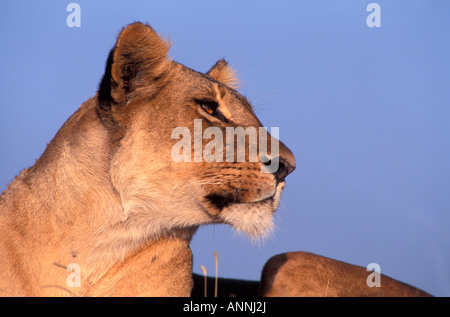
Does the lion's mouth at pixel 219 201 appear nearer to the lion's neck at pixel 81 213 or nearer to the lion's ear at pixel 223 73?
the lion's neck at pixel 81 213

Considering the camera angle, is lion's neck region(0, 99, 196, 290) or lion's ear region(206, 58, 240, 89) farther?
lion's ear region(206, 58, 240, 89)

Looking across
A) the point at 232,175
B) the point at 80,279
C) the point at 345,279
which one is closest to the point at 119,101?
the point at 232,175

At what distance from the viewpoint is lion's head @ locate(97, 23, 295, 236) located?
14.0ft

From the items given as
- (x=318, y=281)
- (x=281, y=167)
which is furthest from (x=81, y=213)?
(x=318, y=281)

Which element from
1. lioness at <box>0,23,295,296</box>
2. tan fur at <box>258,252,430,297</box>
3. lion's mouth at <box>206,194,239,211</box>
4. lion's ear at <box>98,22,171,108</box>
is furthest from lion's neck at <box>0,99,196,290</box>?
tan fur at <box>258,252,430,297</box>

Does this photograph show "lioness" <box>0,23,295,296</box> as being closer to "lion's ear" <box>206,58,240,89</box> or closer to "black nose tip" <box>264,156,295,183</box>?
"black nose tip" <box>264,156,295,183</box>

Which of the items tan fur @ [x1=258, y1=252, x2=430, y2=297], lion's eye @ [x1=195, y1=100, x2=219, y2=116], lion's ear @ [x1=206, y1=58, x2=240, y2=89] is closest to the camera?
tan fur @ [x1=258, y1=252, x2=430, y2=297]

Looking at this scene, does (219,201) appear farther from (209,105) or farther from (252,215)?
(209,105)

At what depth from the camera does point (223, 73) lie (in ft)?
19.8

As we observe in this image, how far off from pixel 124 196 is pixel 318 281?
56.4 inches

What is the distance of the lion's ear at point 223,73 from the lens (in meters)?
6.03

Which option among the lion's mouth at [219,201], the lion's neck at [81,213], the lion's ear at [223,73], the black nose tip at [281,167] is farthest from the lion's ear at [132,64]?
the lion's ear at [223,73]

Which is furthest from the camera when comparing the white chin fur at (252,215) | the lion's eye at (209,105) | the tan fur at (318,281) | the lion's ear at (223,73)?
the lion's ear at (223,73)

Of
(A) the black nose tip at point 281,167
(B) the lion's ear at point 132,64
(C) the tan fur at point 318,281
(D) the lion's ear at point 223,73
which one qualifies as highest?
(D) the lion's ear at point 223,73
